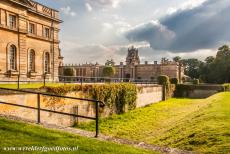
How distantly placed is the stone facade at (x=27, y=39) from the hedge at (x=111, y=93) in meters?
7.12

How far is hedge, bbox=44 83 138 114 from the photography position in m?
15.7

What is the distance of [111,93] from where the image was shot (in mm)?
20156

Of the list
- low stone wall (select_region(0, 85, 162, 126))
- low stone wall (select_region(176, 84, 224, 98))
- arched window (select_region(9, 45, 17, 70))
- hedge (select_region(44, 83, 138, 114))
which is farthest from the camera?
low stone wall (select_region(176, 84, 224, 98))

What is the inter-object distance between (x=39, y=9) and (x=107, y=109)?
54.0ft

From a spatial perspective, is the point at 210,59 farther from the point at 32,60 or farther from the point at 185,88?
the point at 32,60

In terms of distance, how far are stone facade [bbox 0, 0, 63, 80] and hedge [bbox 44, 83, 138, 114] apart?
712 centimetres

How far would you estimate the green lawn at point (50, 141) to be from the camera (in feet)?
16.5

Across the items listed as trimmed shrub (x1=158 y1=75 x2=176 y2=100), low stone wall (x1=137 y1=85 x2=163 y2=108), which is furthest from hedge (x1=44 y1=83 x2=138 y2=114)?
trimmed shrub (x1=158 y1=75 x2=176 y2=100)

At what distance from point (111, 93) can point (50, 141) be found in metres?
14.9

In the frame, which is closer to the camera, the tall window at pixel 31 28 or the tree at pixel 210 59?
the tall window at pixel 31 28

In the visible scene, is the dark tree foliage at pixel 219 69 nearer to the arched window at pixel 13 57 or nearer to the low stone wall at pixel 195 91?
the low stone wall at pixel 195 91

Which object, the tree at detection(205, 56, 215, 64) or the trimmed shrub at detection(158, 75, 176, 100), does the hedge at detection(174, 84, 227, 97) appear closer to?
the trimmed shrub at detection(158, 75, 176, 100)

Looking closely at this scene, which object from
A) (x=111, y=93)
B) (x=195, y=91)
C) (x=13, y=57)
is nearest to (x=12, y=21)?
(x=13, y=57)

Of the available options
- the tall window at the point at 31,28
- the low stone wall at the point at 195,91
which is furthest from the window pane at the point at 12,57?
the low stone wall at the point at 195,91
